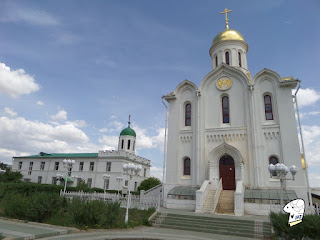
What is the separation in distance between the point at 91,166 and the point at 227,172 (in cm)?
2482

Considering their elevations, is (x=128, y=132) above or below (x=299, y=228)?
above

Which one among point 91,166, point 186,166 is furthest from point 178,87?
point 91,166

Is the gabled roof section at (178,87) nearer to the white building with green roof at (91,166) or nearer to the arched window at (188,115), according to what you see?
the arched window at (188,115)

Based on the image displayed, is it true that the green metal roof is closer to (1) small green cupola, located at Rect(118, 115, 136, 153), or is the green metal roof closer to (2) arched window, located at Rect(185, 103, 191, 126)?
(1) small green cupola, located at Rect(118, 115, 136, 153)

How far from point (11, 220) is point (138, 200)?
29.2ft

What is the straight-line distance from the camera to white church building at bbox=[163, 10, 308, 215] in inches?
634

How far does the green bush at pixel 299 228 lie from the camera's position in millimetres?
7465

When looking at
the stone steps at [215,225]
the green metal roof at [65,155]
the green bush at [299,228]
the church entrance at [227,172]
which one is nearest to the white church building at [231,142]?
the church entrance at [227,172]

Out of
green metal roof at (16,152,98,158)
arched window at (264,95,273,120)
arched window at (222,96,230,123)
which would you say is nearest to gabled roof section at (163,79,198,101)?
arched window at (222,96,230,123)

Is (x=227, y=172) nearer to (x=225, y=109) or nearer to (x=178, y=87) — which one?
(x=225, y=109)

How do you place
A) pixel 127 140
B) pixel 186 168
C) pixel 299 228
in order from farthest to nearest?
pixel 127 140 → pixel 186 168 → pixel 299 228

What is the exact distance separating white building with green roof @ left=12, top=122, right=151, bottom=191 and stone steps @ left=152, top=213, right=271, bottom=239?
2099cm

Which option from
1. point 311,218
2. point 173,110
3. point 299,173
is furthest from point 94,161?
point 311,218

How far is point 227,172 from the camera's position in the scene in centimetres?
1862
